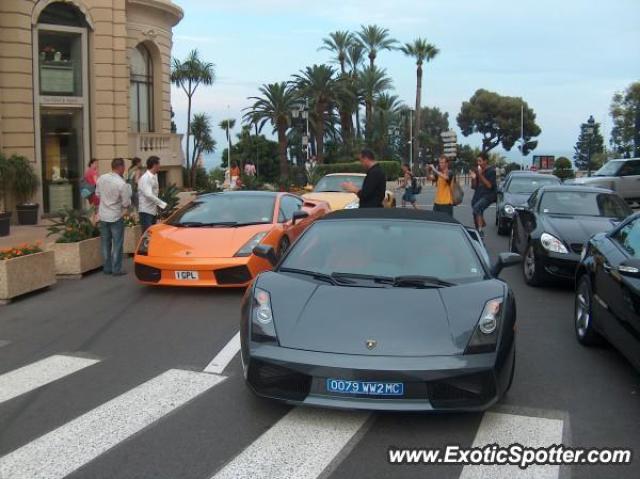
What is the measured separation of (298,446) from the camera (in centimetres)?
411

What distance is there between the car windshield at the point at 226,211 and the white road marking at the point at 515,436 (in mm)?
5648

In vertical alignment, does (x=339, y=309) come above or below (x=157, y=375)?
above

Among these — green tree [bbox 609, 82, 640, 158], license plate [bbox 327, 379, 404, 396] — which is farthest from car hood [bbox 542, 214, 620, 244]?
green tree [bbox 609, 82, 640, 158]

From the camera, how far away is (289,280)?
5199 millimetres

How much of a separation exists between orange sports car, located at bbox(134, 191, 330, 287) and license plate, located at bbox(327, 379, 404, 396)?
177 inches

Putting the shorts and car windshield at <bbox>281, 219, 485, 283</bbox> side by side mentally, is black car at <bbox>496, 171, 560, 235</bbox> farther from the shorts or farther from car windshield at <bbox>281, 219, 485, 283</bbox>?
car windshield at <bbox>281, 219, 485, 283</bbox>

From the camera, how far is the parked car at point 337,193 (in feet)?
51.2

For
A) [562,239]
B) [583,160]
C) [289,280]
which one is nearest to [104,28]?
[562,239]

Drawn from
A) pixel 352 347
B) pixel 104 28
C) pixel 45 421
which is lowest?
pixel 45 421

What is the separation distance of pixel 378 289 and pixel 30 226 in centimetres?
1487

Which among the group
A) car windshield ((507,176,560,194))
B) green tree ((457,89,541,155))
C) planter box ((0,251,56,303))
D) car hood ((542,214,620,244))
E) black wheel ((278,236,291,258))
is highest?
green tree ((457,89,541,155))

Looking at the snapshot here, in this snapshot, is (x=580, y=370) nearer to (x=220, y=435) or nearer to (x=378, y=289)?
(x=378, y=289)

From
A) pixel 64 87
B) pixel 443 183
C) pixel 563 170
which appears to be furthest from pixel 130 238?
pixel 563 170

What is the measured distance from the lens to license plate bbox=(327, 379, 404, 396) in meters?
4.17
